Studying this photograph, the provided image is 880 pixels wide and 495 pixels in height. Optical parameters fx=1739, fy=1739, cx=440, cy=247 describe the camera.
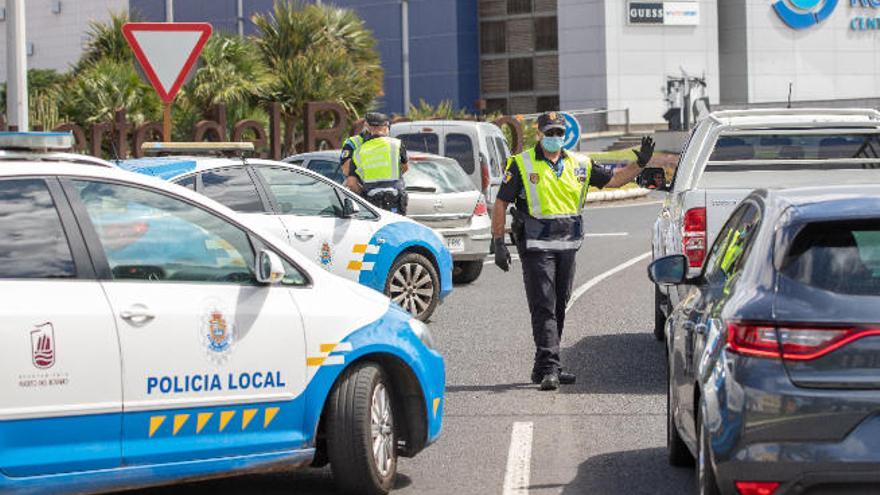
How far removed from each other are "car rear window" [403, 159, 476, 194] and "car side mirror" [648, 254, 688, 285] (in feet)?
36.5

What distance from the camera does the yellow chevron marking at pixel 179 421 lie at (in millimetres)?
6820

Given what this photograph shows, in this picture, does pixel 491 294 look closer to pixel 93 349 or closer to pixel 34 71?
pixel 93 349

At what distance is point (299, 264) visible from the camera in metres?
7.44

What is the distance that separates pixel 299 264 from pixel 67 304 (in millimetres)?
1250

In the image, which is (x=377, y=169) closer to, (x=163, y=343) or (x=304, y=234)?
(x=304, y=234)

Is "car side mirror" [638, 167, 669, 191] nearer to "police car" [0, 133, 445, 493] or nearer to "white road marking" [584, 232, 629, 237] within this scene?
"police car" [0, 133, 445, 493]

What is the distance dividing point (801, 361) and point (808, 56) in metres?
75.8

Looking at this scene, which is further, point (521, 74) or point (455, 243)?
point (521, 74)

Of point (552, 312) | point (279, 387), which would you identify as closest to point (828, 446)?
point (279, 387)

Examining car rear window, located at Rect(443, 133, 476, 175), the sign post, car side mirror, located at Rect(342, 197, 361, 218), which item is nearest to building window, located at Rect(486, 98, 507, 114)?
car rear window, located at Rect(443, 133, 476, 175)

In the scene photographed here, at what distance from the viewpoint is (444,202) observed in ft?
61.8

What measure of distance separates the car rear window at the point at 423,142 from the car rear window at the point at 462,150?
0.53 feet

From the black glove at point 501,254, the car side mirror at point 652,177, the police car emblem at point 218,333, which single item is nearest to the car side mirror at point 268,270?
the police car emblem at point 218,333

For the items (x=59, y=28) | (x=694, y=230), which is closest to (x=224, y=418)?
(x=694, y=230)
